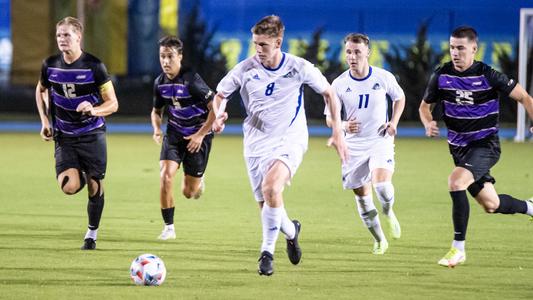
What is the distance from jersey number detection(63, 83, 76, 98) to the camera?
9.82 meters

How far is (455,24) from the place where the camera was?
2792 cm

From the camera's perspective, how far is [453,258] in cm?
896

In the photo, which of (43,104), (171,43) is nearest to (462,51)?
(171,43)

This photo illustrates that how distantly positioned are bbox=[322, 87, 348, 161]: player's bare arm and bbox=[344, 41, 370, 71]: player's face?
1306 millimetres

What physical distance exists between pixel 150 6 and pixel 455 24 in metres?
7.38

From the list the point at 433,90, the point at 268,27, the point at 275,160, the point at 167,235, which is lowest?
the point at 167,235

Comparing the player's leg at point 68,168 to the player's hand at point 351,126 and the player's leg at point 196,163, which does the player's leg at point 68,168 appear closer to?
the player's leg at point 196,163

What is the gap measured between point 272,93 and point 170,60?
226 cm

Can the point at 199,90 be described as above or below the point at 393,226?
above

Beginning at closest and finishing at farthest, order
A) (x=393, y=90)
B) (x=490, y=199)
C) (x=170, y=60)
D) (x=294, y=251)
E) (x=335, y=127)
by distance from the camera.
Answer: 1. (x=335, y=127)
2. (x=294, y=251)
3. (x=490, y=199)
4. (x=393, y=90)
5. (x=170, y=60)

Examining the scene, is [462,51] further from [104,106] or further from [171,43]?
[104,106]

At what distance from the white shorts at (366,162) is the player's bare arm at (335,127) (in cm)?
143

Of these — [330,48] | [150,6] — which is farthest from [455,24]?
[150,6]

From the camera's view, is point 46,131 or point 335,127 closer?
point 335,127
